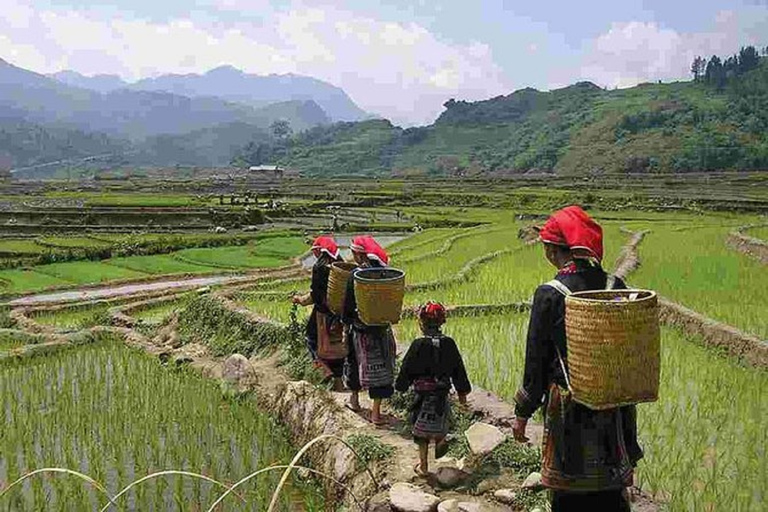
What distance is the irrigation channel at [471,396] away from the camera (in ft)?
14.3

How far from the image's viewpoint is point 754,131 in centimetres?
6706

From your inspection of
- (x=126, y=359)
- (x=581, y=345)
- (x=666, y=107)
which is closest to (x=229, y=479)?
(x=581, y=345)

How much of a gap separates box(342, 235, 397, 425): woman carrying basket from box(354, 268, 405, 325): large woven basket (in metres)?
0.15

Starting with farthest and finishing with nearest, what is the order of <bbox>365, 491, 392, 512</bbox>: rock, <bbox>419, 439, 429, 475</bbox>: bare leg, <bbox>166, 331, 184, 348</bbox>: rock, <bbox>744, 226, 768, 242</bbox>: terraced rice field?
1. <bbox>744, 226, 768, 242</bbox>: terraced rice field
2. <bbox>166, 331, 184, 348</bbox>: rock
3. <bbox>419, 439, 429, 475</bbox>: bare leg
4. <bbox>365, 491, 392, 512</bbox>: rock

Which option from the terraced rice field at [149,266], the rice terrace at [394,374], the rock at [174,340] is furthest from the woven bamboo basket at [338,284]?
the terraced rice field at [149,266]

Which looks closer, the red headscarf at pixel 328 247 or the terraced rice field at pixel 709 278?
the red headscarf at pixel 328 247

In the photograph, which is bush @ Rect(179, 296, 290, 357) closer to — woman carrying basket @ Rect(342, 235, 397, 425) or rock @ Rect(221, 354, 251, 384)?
rock @ Rect(221, 354, 251, 384)

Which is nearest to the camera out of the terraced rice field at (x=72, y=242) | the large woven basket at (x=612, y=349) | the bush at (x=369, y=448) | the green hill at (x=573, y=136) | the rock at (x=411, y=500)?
the large woven basket at (x=612, y=349)

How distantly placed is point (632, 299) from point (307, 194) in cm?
4633

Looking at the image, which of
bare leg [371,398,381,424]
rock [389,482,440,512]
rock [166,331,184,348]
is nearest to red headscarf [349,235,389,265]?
bare leg [371,398,381,424]

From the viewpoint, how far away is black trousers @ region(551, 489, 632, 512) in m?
3.06

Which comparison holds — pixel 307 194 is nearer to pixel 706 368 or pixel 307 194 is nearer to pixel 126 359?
pixel 126 359

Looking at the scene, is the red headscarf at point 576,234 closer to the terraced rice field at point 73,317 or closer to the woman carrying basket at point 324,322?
the woman carrying basket at point 324,322

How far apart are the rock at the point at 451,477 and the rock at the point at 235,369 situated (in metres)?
3.58
